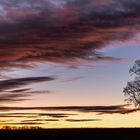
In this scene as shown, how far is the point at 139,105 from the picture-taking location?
131ft
